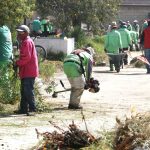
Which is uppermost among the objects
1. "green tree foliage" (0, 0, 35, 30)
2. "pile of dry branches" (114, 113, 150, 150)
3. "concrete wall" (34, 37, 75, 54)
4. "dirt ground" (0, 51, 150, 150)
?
"green tree foliage" (0, 0, 35, 30)

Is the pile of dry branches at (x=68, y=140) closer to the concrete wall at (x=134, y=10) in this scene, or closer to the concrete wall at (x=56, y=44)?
the concrete wall at (x=56, y=44)

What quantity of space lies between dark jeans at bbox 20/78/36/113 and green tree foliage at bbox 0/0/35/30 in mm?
1786

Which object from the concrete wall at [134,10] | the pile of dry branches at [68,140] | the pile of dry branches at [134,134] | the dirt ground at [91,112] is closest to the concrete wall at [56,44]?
the dirt ground at [91,112]

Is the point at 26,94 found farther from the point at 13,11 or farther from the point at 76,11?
the point at 76,11

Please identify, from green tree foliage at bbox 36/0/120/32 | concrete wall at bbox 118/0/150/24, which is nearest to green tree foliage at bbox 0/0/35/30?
green tree foliage at bbox 36/0/120/32

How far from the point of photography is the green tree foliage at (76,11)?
89.8ft

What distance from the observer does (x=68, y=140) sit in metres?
8.05

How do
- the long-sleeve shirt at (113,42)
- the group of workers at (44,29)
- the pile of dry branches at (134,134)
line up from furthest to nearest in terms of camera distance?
1. the group of workers at (44,29)
2. the long-sleeve shirt at (113,42)
3. the pile of dry branches at (134,134)

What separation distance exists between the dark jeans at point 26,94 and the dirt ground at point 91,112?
12.1 inches

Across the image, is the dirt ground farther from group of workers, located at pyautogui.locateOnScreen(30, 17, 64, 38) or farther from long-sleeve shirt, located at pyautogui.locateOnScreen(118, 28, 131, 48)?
group of workers, located at pyautogui.locateOnScreen(30, 17, 64, 38)

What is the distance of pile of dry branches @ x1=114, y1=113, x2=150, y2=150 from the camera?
7.26 meters

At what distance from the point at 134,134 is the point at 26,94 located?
185 inches

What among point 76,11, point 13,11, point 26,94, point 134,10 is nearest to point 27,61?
point 26,94

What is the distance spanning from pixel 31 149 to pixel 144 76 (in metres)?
12.5
